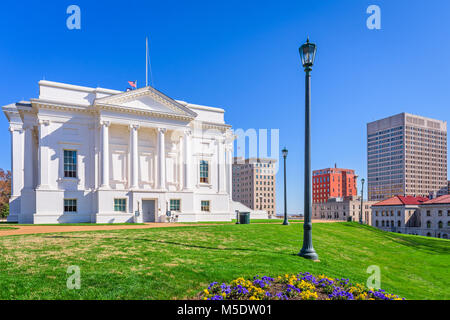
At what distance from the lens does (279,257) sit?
39.8ft

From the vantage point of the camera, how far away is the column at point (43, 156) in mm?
33312

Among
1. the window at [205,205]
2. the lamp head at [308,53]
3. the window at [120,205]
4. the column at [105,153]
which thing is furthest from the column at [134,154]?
the lamp head at [308,53]

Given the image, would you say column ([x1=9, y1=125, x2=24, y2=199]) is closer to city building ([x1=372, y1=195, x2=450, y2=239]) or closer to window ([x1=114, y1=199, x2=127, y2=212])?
window ([x1=114, y1=199, x2=127, y2=212])

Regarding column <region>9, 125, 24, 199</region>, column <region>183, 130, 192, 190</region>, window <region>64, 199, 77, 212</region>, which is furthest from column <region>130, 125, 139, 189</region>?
column <region>9, 125, 24, 199</region>

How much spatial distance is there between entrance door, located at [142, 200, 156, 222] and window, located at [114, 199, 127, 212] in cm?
216

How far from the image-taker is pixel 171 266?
9891mm

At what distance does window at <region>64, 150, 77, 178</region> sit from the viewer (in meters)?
34.8

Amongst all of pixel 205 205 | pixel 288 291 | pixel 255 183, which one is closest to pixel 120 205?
pixel 205 205

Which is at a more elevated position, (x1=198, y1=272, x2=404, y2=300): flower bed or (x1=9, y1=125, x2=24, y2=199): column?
(x1=9, y1=125, x2=24, y2=199): column

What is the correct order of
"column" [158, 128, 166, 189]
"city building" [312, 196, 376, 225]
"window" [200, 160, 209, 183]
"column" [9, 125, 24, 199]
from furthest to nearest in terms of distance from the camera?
"city building" [312, 196, 376, 225] → "window" [200, 160, 209, 183] → "column" [9, 125, 24, 199] → "column" [158, 128, 166, 189]

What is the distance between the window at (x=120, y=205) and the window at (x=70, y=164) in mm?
5923

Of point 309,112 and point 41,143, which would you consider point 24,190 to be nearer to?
point 41,143

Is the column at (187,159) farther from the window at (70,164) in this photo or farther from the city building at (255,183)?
the city building at (255,183)

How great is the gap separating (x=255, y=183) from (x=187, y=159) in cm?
13952
